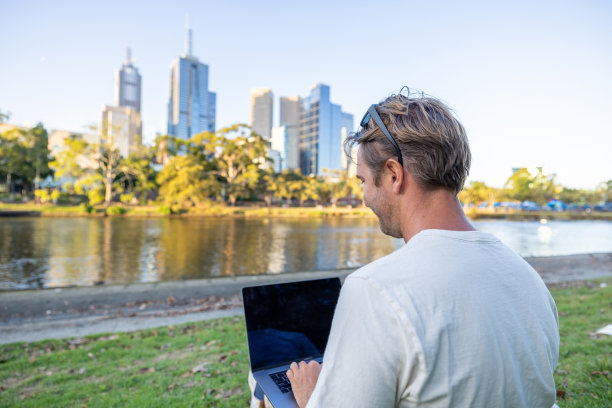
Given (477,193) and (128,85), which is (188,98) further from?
(477,193)

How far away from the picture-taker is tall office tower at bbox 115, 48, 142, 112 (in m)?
163

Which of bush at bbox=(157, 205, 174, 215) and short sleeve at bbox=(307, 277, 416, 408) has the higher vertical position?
short sleeve at bbox=(307, 277, 416, 408)

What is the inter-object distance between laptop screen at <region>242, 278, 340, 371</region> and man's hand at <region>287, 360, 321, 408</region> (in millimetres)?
359

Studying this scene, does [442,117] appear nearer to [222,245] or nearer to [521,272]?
[521,272]

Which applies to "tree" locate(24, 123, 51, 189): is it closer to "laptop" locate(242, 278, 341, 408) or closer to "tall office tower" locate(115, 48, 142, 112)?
"laptop" locate(242, 278, 341, 408)

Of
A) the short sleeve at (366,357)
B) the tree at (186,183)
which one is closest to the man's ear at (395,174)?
the short sleeve at (366,357)

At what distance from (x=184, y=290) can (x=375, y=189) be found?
18.9 feet

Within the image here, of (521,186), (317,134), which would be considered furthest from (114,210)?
(317,134)

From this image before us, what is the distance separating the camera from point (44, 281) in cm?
872

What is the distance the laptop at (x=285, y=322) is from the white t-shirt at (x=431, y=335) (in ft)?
1.98

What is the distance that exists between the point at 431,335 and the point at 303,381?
391 mm

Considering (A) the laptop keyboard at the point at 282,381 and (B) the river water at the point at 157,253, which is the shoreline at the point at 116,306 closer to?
(B) the river water at the point at 157,253

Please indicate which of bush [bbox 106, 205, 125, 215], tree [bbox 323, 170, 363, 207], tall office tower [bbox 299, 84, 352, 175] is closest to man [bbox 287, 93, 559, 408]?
bush [bbox 106, 205, 125, 215]

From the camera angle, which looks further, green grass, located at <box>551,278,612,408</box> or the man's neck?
green grass, located at <box>551,278,612,408</box>
